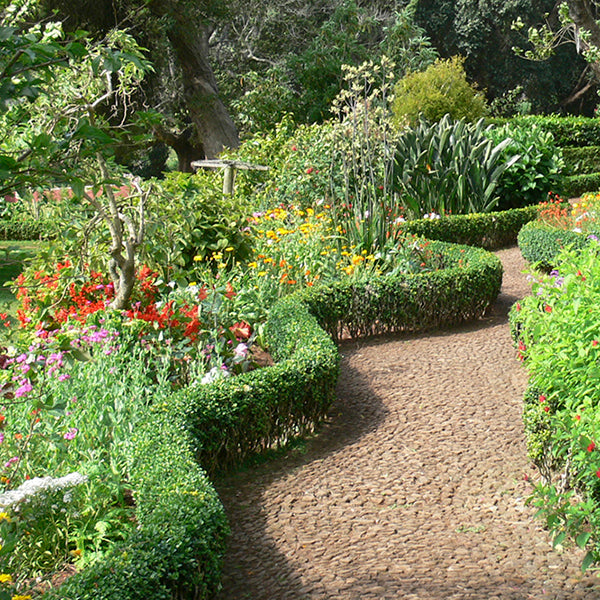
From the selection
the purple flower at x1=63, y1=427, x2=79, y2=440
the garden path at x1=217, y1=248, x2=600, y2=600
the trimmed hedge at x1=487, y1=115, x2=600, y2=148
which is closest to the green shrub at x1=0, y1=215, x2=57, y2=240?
the trimmed hedge at x1=487, y1=115, x2=600, y2=148

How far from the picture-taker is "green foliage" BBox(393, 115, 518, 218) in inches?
415

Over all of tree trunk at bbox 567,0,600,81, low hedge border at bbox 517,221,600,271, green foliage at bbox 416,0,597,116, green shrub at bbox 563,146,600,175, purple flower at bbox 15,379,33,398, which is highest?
green foliage at bbox 416,0,597,116

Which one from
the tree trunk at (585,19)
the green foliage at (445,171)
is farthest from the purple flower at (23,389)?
the tree trunk at (585,19)

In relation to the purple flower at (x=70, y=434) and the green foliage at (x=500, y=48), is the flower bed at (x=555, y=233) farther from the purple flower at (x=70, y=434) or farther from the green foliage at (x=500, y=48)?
the green foliage at (x=500, y=48)

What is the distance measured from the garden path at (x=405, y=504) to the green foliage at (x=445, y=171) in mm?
5141

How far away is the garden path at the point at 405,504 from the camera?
3.16 m

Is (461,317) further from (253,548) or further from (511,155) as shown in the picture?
(511,155)

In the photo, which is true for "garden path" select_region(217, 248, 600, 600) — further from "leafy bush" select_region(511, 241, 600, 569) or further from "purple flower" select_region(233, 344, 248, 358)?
"purple flower" select_region(233, 344, 248, 358)

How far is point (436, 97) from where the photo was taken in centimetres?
1402

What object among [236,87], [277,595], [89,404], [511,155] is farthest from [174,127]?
[277,595]

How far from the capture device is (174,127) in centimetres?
1772

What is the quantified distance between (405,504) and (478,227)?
701cm

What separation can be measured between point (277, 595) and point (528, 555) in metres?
1.12

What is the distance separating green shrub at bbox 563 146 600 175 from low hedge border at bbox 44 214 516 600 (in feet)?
30.0
